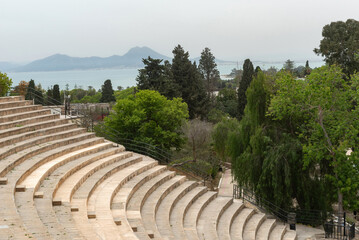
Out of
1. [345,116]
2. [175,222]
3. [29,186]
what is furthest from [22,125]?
[345,116]

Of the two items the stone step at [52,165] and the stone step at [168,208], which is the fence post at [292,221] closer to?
the stone step at [168,208]

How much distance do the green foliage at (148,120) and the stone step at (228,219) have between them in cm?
908

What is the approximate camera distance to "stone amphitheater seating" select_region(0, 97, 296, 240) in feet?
31.2

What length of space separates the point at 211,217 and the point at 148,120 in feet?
47.0

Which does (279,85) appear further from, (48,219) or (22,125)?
(48,219)

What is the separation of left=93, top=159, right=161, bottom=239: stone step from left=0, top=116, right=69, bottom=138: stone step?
165 inches

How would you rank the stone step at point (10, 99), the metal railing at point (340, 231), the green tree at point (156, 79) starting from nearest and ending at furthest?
1. the metal railing at point (340, 231)
2. the stone step at point (10, 99)
3. the green tree at point (156, 79)

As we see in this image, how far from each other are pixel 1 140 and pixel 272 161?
38.0 ft

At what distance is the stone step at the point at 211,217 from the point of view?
1359 cm

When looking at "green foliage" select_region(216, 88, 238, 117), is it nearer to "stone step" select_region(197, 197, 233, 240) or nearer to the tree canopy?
the tree canopy

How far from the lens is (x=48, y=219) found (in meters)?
9.02

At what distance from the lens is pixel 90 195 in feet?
42.9

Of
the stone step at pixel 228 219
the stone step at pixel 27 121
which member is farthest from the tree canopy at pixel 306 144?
the stone step at pixel 27 121

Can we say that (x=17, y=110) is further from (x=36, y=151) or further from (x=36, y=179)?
(x=36, y=179)
